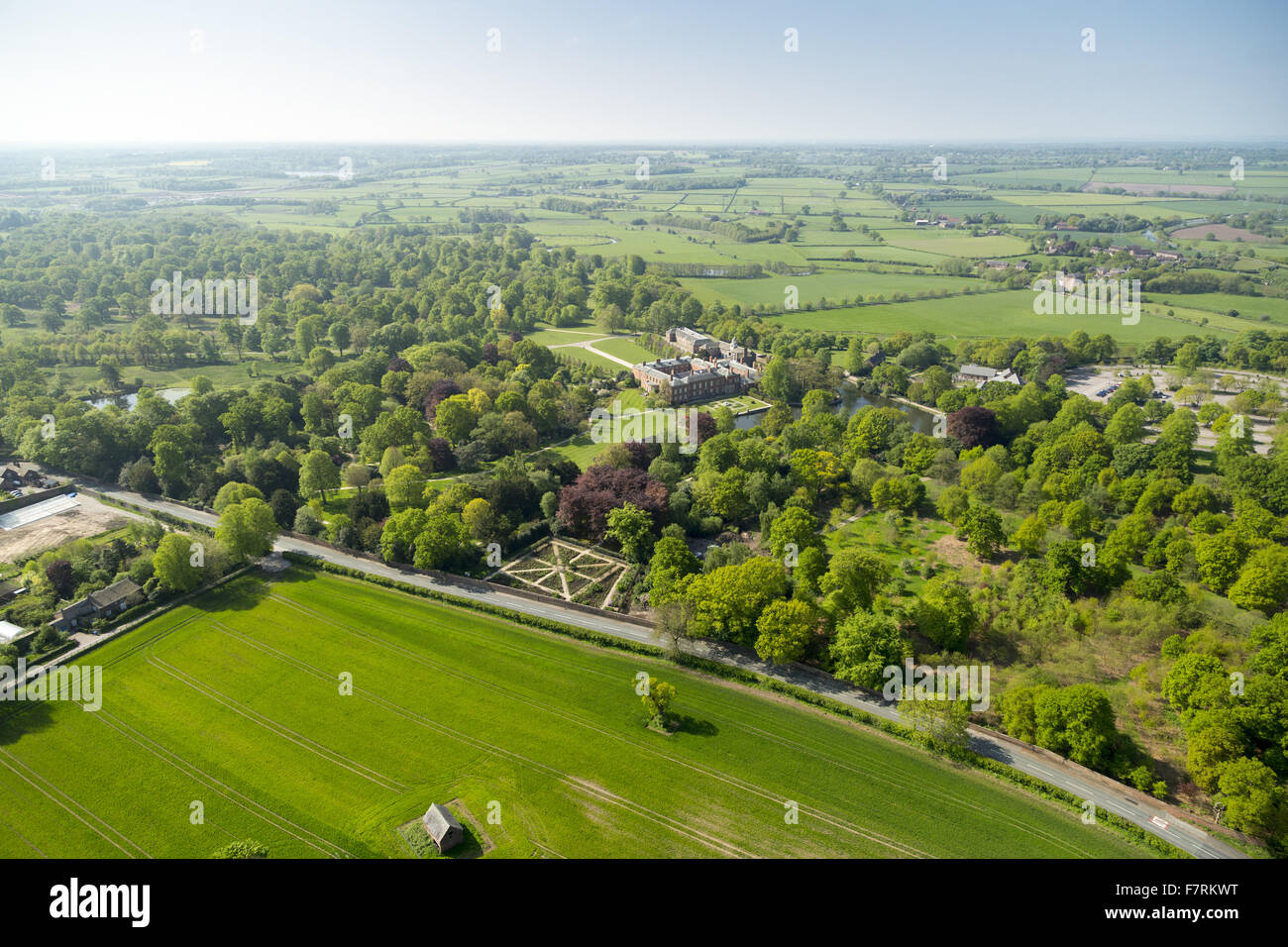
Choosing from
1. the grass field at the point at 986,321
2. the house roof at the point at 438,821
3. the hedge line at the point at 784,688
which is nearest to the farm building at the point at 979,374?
the grass field at the point at 986,321

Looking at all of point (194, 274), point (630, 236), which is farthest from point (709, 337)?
point (194, 274)

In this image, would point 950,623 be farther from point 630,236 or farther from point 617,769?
point 630,236

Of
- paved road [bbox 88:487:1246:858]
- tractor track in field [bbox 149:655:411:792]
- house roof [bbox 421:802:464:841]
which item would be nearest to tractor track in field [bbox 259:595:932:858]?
paved road [bbox 88:487:1246:858]

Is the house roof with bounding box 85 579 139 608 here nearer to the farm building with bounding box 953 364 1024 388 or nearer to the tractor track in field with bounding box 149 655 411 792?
the tractor track in field with bounding box 149 655 411 792

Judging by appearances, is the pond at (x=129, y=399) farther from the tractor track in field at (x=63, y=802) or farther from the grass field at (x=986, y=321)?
the grass field at (x=986, y=321)

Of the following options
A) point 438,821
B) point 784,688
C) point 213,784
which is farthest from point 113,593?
point 784,688

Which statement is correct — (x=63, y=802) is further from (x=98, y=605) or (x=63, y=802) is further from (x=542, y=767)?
(x=542, y=767)
